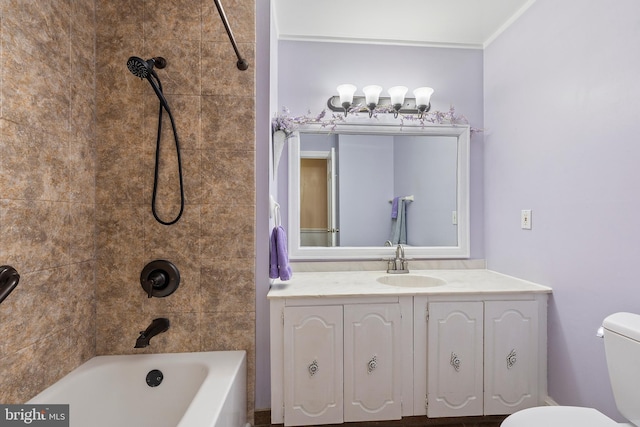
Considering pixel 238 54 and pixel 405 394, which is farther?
pixel 405 394

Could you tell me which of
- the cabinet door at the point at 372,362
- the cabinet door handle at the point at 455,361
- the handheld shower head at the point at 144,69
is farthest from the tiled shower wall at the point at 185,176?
the cabinet door handle at the point at 455,361

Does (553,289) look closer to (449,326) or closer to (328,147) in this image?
(449,326)

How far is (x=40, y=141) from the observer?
3.63 feet

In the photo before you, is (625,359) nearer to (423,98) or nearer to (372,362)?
(372,362)

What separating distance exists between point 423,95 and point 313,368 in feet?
6.10

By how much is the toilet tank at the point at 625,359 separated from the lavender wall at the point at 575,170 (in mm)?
218

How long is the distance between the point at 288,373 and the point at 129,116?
151 centimetres

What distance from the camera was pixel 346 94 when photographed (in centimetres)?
197

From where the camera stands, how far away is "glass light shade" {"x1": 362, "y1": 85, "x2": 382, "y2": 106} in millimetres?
1963

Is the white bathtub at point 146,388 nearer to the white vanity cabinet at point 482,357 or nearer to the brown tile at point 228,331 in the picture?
the brown tile at point 228,331

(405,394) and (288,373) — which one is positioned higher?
(288,373)

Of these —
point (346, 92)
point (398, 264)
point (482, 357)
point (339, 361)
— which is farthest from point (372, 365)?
point (346, 92)

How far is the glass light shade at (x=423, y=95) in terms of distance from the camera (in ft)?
6.56

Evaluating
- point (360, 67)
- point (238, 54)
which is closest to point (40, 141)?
point (238, 54)
